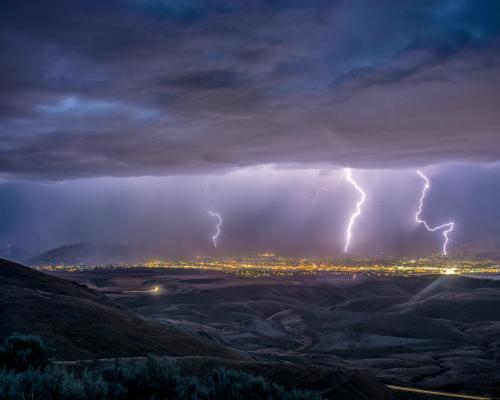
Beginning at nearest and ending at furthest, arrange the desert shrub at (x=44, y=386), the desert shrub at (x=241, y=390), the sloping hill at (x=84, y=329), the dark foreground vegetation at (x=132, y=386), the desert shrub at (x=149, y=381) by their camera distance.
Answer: the desert shrub at (x=44, y=386)
the dark foreground vegetation at (x=132, y=386)
the desert shrub at (x=149, y=381)
the desert shrub at (x=241, y=390)
the sloping hill at (x=84, y=329)

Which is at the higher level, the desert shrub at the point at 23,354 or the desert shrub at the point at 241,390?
the desert shrub at the point at 23,354

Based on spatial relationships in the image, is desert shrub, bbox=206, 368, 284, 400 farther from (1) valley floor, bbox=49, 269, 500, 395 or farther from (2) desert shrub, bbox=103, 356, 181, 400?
(1) valley floor, bbox=49, 269, 500, 395

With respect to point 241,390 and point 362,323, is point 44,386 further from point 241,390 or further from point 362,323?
point 362,323

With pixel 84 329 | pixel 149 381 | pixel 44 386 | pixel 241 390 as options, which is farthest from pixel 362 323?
pixel 44 386

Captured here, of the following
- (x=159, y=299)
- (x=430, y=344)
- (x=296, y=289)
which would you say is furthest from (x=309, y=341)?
(x=296, y=289)

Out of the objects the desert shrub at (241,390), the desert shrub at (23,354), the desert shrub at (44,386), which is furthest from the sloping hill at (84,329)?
the desert shrub at (44,386)

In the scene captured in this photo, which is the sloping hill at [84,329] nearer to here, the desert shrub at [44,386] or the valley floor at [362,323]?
the valley floor at [362,323]

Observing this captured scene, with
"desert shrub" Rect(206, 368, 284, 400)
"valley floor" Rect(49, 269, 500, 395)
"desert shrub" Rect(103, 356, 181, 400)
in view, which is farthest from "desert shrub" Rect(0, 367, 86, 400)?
"valley floor" Rect(49, 269, 500, 395)

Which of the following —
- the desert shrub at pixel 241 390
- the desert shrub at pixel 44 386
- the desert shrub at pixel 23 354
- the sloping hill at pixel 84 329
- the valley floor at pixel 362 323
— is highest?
the desert shrub at pixel 44 386
